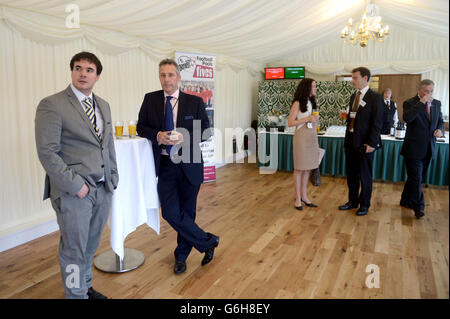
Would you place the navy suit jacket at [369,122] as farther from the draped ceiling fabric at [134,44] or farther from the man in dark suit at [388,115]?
the man in dark suit at [388,115]

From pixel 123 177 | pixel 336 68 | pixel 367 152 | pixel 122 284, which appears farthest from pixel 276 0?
pixel 336 68

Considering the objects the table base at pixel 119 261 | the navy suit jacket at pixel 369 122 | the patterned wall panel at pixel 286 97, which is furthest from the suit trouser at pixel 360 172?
the patterned wall panel at pixel 286 97

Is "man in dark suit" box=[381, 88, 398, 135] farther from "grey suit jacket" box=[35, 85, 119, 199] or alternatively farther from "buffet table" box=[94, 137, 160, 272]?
"grey suit jacket" box=[35, 85, 119, 199]

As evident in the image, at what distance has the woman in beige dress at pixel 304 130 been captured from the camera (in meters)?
3.95

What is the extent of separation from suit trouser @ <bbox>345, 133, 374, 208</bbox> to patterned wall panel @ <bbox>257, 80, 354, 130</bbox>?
176 inches

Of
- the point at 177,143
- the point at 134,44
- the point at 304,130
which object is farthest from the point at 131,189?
the point at 134,44

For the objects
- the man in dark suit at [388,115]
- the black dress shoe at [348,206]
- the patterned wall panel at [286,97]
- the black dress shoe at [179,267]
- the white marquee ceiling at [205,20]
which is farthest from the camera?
the patterned wall panel at [286,97]

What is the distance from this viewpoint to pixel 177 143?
7.89ft

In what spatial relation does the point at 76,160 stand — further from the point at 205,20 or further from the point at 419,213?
the point at 419,213

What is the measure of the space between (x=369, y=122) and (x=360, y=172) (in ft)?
2.04

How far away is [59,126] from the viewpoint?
Answer: 186cm

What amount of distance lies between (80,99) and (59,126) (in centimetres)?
25

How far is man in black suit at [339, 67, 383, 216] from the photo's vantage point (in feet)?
12.8
